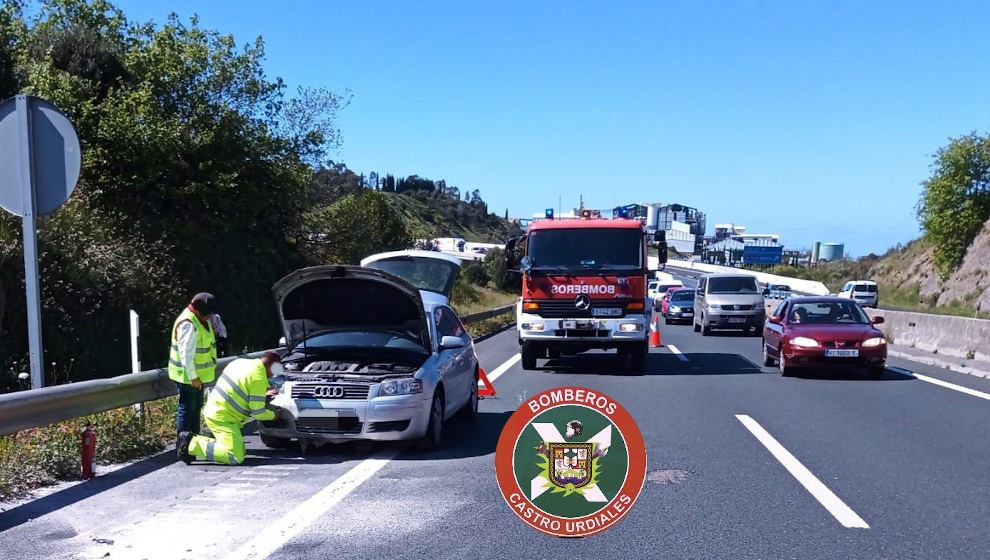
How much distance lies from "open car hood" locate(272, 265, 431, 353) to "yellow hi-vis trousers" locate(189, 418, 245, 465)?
5.64 feet

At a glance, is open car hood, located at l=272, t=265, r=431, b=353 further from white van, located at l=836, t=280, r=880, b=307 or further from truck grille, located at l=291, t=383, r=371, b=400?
white van, located at l=836, t=280, r=880, b=307

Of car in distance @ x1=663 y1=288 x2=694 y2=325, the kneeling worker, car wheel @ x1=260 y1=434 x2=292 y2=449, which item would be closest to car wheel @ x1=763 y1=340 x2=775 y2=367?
car wheel @ x1=260 y1=434 x2=292 y2=449

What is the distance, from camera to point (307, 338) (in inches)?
391

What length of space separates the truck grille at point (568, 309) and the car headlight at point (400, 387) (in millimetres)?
7870

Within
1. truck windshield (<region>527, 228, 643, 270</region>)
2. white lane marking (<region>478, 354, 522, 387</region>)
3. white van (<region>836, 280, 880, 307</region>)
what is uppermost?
truck windshield (<region>527, 228, 643, 270</region>)

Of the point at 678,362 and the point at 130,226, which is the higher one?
the point at 130,226

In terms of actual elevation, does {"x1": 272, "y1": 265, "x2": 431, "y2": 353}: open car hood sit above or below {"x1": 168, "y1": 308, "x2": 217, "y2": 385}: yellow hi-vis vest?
above

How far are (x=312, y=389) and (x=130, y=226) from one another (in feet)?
47.8

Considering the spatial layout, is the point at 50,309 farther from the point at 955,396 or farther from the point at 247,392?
the point at 955,396

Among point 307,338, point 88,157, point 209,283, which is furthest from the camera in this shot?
point 209,283

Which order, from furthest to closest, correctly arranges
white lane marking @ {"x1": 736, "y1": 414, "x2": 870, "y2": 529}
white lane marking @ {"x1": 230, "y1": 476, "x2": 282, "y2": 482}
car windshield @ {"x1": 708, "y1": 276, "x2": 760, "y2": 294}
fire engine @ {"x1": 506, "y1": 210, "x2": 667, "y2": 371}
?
car windshield @ {"x1": 708, "y1": 276, "x2": 760, "y2": 294} → fire engine @ {"x1": 506, "y1": 210, "x2": 667, "y2": 371} → white lane marking @ {"x1": 230, "y1": 476, "x2": 282, "y2": 482} → white lane marking @ {"x1": 736, "y1": 414, "x2": 870, "y2": 529}

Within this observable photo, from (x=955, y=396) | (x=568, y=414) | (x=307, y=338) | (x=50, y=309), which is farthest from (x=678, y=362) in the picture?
(x=568, y=414)

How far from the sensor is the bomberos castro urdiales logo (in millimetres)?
5520

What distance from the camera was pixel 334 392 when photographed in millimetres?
8445
